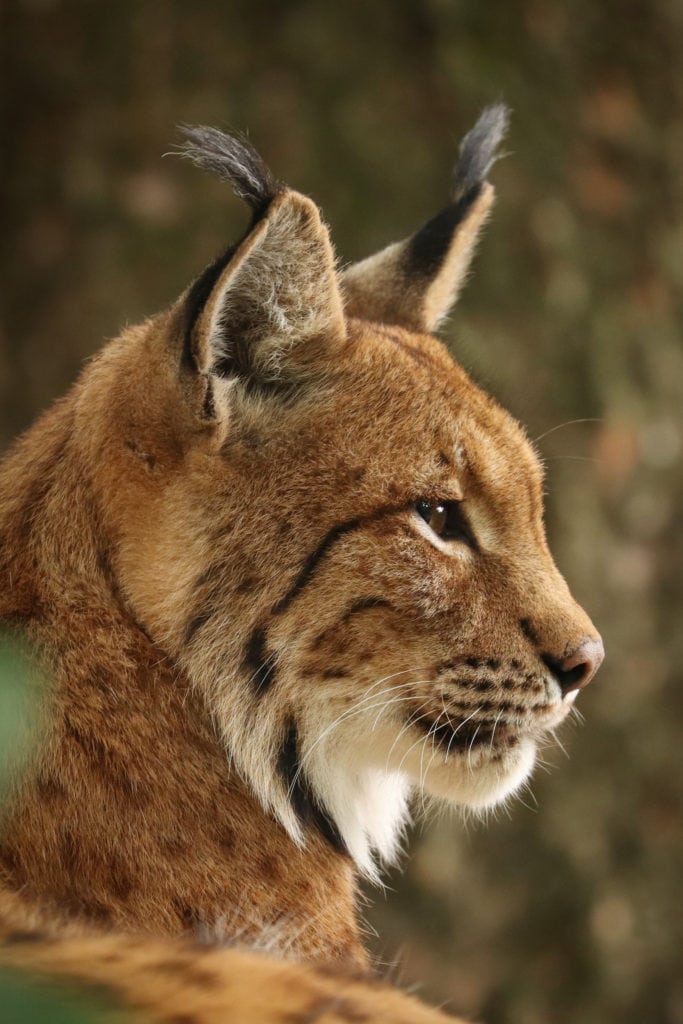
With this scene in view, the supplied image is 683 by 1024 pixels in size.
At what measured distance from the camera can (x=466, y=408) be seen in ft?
12.7

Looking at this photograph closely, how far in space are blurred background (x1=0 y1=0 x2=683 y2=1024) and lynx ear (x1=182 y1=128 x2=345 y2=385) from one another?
12.2 ft

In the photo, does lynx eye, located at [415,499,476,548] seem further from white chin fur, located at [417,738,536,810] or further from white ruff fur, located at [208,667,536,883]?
white chin fur, located at [417,738,536,810]

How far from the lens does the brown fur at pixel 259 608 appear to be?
125 inches

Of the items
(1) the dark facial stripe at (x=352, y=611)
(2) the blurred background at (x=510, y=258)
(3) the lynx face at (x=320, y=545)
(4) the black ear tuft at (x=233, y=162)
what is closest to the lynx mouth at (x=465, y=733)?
(3) the lynx face at (x=320, y=545)

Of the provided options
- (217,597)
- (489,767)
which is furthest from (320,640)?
(489,767)

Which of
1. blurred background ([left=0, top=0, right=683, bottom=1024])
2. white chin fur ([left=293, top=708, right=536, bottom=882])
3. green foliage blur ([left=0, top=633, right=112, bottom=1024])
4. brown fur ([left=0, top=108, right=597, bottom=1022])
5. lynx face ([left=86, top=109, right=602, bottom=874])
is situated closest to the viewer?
green foliage blur ([left=0, top=633, right=112, bottom=1024])

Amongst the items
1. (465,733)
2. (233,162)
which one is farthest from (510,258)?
(233,162)

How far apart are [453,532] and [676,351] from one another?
5.16 m

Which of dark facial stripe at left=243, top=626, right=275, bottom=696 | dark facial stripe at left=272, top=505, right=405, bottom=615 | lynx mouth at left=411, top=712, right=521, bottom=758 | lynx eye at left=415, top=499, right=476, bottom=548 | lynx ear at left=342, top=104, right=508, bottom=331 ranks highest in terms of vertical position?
lynx ear at left=342, top=104, right=508, bottom=331

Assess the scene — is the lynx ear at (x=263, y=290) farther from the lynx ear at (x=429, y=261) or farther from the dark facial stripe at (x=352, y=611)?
the lynx ear at (x=429, y=261)

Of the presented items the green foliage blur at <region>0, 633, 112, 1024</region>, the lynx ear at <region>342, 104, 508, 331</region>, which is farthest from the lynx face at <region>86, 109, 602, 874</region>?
the lynx ear at <region>342, 104, 508, 331</region>

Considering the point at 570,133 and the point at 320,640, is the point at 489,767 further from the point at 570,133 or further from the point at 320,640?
the point at 570,133

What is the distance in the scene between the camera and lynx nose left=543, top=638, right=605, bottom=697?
12.1ft

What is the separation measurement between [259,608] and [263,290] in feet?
2.64
